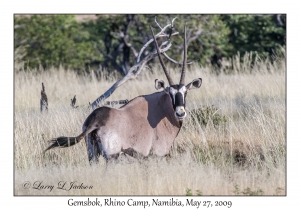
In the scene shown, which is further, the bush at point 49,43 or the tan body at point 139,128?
the bush at point 49,43

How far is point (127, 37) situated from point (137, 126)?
42.9 ft

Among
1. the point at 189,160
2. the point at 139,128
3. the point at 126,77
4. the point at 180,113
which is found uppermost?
the point at 126,77

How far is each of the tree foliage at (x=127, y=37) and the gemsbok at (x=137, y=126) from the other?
1206 centimetres

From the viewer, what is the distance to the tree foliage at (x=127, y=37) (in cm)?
2047

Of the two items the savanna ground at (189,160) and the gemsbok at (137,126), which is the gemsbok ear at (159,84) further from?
the savanna ground at (189,160)

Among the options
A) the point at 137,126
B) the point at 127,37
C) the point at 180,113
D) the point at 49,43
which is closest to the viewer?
the point at 180,113

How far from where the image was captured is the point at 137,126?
7223 mm

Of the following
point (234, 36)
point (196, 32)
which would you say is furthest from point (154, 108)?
point (234, 36)

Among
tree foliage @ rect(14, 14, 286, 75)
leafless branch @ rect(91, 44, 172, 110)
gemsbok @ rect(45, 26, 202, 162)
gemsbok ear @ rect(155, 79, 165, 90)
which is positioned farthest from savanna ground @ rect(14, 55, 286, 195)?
tree foliage @ rect(14, 14, 286, 75)

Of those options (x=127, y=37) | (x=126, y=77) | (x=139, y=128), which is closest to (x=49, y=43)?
(x=127, y=37)

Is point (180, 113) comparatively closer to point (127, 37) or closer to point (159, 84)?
point (159, 84)

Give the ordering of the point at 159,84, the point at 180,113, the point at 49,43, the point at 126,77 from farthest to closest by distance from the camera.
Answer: the point at 49,43, the point at 126,77, the point at 159,84, the point at 180,113

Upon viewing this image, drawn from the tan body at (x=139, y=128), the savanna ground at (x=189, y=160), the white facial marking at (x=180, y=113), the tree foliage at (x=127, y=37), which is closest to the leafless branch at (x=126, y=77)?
the savanna ground at (x=189, y=160)

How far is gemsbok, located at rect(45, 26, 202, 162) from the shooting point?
22.7ft
